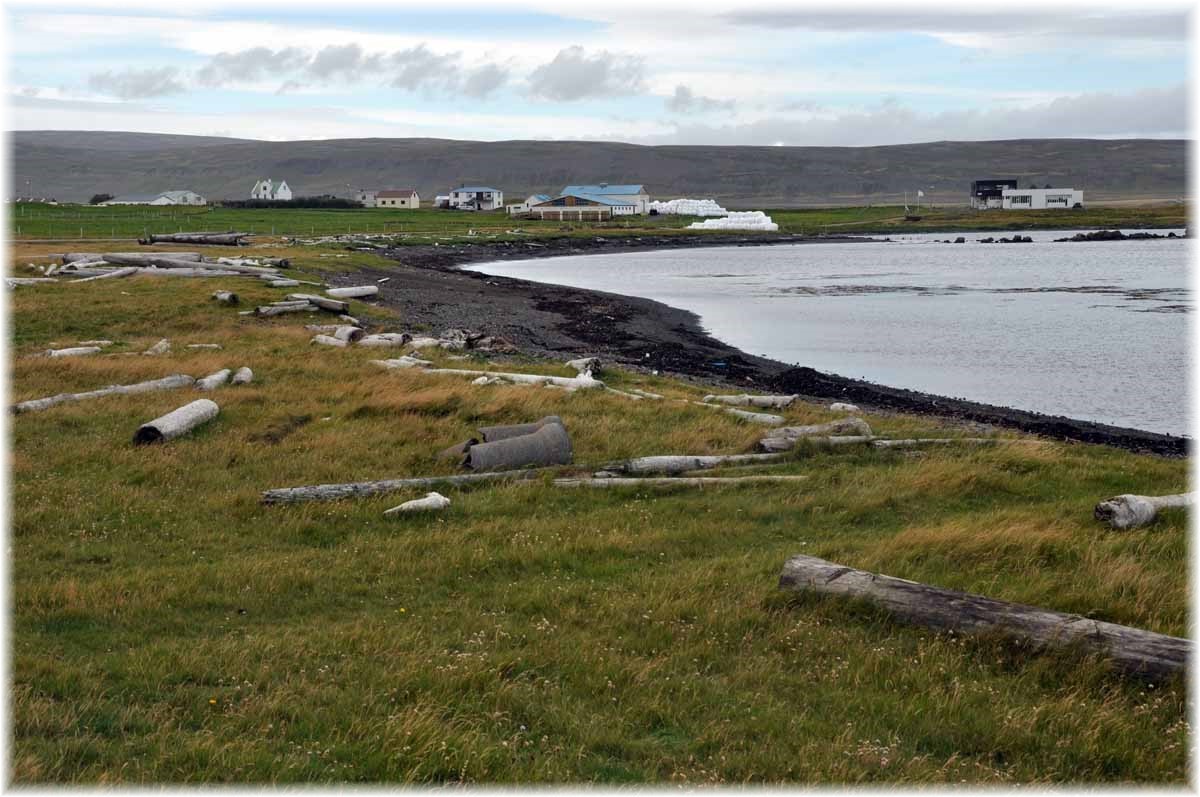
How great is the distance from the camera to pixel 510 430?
59.2 feet

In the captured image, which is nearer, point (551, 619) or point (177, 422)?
point (551, 619)

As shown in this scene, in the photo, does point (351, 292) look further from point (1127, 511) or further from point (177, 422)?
point (1127, 511)

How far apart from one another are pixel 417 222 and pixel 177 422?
122299 mm

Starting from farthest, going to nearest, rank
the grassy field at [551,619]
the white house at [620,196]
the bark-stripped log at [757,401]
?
the white house at [620,196], the bark-stripped log at [757,401], the grassy field at [551,619]

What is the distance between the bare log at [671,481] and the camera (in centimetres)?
1592

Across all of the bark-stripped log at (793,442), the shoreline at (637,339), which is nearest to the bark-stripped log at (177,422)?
the bark-stripped log at (793,442)

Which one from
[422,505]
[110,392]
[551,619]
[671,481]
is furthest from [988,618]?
[110,392]

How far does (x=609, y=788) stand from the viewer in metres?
7.01

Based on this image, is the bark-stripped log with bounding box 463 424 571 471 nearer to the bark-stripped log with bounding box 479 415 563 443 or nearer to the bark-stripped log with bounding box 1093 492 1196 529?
the bark-stripped log with bounding box 479 415 563 443

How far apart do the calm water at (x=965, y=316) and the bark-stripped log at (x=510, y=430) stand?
17087 millimetres

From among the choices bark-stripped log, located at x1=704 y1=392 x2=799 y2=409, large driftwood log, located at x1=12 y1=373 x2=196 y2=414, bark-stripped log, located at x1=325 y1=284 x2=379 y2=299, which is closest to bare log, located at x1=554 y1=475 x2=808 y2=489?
bark-stripped log, located at x1=704 y1=392 x2=799 y2=409

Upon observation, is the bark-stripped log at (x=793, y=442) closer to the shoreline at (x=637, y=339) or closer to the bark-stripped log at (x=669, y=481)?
the bark-stripped log at (x=669, y=481)

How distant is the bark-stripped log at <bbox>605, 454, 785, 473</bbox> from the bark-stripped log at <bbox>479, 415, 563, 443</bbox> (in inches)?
63.4

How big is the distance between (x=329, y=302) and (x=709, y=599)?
28907 millimetres
